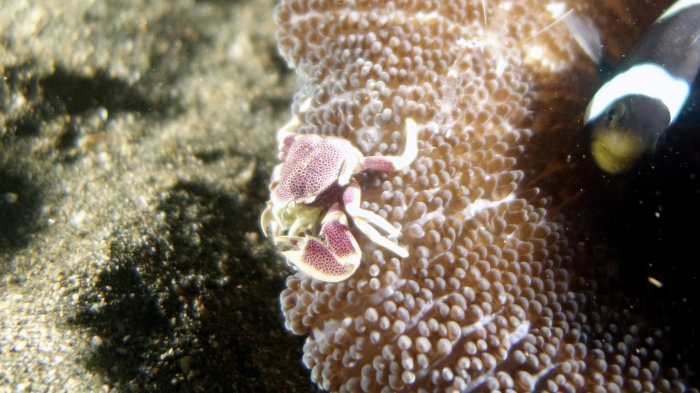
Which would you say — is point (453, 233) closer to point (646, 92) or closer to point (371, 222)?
point (371, 222)


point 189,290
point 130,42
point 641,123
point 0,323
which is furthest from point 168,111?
point 641,123

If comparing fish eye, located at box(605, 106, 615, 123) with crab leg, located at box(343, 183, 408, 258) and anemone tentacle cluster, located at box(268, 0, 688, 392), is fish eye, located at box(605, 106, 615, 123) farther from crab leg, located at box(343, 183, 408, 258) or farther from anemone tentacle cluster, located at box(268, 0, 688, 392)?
crab leg, located at box(343, 183, 408, 258)

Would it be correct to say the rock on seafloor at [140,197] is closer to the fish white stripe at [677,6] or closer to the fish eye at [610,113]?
the fish eye at [610,113]

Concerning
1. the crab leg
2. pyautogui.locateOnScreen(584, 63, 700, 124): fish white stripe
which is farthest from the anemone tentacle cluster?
pyautogui.locateOnScreen(584, 63, 700, 124): fish white stripe

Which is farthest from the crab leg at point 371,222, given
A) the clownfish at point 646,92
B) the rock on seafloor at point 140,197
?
the clownfish at point 646,92

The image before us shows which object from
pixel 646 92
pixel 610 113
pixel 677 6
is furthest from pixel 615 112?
pixel 677 6
